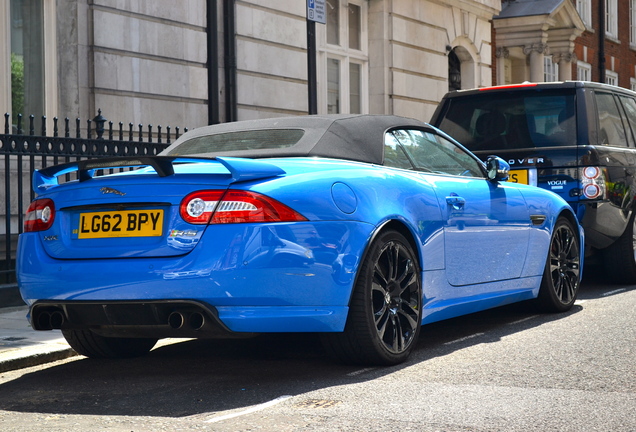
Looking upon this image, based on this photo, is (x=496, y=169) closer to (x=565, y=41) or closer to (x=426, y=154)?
(x=426, y=154)

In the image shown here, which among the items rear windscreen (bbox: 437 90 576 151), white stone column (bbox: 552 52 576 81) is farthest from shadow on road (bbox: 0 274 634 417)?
white stone column (bbox: 552 52 576 81)

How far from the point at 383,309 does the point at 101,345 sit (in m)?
1.74

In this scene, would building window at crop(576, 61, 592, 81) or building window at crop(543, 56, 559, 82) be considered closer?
building window at crop(543, 56, 559, 82)

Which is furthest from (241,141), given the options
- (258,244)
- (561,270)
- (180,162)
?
(561,270)

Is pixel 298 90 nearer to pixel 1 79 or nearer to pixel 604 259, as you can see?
pixel 1 79

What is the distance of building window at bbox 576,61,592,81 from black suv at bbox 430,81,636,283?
21.6m

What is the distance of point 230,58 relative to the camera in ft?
48.4

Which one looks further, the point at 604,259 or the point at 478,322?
the point at 604,259

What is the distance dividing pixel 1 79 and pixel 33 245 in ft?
22.1

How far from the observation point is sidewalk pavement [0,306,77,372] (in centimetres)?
605

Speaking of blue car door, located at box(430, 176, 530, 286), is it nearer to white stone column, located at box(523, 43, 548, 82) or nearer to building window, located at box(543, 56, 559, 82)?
white stone column, located at box(523, 43, 548, 82)

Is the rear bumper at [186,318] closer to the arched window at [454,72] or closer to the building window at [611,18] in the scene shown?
the arched window at [454,72]

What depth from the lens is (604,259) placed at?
9.79 m

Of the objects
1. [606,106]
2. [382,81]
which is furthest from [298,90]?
[606,106]
